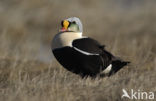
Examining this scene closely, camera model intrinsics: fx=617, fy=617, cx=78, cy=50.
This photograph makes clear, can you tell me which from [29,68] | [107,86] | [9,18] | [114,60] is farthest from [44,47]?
[107,86]

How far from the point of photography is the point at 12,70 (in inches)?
317

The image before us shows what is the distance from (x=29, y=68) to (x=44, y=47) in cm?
398

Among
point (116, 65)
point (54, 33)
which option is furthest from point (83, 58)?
point (54, 33)

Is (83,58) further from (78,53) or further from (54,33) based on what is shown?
(54,33)

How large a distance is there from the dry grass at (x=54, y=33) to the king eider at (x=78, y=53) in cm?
15

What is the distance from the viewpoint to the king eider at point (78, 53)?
22.5ft

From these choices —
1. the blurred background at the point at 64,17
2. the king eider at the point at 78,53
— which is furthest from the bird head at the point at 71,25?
the blurred background at the point at 64,17

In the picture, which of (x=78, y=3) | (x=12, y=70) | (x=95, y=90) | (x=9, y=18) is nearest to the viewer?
(x=95, y=90)

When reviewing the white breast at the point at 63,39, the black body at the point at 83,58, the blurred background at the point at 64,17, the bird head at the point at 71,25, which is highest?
the bird head at the point at 71,25

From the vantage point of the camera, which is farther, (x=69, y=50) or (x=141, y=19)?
(x=141, y=19)

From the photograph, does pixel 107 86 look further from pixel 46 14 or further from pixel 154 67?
pixel 46 14
